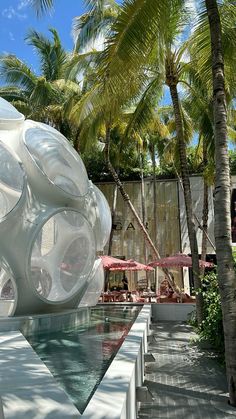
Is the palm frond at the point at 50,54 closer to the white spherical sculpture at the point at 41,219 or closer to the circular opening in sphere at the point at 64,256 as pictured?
the white spherical sculpture at the point at 41,219

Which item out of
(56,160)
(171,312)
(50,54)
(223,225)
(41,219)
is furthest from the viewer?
(50,54)

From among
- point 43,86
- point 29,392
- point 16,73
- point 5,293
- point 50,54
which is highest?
point 50,54

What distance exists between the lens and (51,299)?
9531 millimetres

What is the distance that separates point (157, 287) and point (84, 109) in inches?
588

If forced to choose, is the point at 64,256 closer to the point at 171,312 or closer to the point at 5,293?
the point at 5,293

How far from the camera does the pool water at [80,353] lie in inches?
161

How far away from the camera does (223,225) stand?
589cm

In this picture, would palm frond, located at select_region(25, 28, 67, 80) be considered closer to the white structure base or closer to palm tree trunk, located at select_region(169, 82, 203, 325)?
palm tree trunk, located at select_region(169, 82, 203, 325)

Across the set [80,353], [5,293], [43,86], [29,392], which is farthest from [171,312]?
[29,392]

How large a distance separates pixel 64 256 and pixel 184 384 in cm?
444

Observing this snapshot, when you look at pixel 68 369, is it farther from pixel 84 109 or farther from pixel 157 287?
pixel 157 287

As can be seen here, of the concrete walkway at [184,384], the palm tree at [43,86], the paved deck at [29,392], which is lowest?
the concrete walkway at [184,384]

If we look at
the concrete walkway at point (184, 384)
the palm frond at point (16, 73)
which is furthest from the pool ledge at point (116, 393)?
the palm frond at point (16, 73)

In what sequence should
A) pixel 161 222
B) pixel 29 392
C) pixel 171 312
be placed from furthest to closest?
pixel 161 222
pixel 171 312
pixel 29 392
